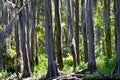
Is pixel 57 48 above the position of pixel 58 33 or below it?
below

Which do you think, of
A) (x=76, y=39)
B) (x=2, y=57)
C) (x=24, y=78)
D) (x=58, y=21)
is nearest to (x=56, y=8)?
(x=58, y=21)

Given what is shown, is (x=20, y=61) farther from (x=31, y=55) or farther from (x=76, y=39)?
(x=76, y=39)

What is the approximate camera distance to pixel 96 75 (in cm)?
1709

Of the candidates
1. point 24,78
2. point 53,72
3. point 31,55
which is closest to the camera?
point 53,72

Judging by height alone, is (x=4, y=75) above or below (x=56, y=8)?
below

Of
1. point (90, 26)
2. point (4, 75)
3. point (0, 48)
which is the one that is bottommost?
point (4, 75)

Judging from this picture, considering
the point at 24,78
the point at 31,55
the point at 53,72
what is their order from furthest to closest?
1. the point at 31,55
2. the point at 24,78
3. the point at 53,72

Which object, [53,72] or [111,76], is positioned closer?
[111,76]

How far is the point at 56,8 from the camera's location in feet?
75.8

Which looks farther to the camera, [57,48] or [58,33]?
[57,48]

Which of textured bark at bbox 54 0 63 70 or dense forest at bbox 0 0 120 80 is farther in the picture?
textured bark at bbox 54 0 63 70

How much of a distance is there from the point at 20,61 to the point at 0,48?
184cm

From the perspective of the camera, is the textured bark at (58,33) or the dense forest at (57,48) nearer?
the dense forest at (57,48)

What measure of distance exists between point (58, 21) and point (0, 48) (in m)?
5.35
